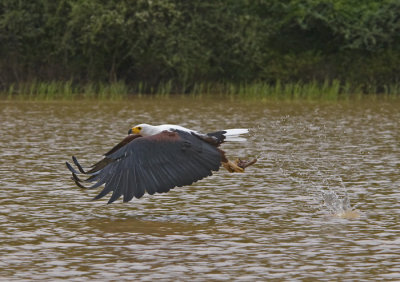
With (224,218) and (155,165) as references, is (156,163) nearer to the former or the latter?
(155,165)

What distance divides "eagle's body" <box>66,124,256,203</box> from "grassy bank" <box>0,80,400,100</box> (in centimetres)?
2456

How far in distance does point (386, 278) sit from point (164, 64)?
3480 cm

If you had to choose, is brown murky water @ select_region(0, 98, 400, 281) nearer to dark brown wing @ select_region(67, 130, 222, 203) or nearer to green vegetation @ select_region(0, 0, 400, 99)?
dark brown wing @ select_region(67, 130, 222, 203)

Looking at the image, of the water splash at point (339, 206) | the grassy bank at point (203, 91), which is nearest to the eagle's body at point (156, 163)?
the water splash at point (339, 206)

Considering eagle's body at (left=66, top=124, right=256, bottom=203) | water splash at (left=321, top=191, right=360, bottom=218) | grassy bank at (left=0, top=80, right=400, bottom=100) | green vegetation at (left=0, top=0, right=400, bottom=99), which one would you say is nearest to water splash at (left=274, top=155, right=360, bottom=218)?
water splash at (left=321, top=191, right=360, bottom=218)

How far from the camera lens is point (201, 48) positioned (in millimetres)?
42094

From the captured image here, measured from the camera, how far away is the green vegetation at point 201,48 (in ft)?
135

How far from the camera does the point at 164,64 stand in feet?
139

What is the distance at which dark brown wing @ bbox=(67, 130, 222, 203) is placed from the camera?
1056 cm

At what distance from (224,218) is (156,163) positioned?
962 millimetres

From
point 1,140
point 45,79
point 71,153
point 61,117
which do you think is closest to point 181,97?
point 45,79

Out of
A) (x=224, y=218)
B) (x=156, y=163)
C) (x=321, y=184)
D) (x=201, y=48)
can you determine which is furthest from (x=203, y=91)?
(x=156, y=163)

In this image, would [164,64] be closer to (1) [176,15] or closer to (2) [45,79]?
(1) [176,15]

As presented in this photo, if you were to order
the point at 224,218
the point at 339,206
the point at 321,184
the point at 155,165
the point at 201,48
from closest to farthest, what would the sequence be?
the point at 155,165 → the point at 224,218 → the point at 339,206 → the point at 321,184 → the point at 201,48
